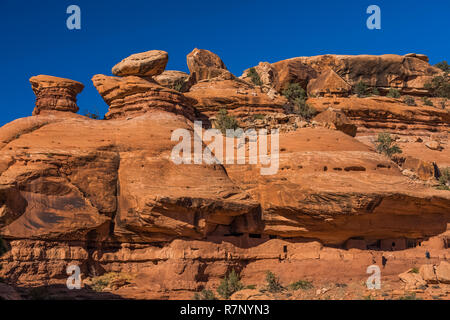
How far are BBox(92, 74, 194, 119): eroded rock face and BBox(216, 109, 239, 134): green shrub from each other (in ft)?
11.9

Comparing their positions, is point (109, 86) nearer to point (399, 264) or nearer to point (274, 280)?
point (274, 280)

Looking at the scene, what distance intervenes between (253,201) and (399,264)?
23.8 ft

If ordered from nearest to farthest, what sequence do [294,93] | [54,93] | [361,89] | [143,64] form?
1. [54,93]
2. [143,64]
3. [294,93]
4. [361,89]

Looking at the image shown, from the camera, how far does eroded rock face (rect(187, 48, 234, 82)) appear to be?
42375mm

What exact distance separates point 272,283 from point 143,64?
49.6 feet

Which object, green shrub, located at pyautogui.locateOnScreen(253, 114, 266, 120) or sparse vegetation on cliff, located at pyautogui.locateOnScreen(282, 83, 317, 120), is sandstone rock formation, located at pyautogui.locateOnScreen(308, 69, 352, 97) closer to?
sparse vegetation on cliff, located at pyautogui.locateOnScreen(282, 83, 317, 120)

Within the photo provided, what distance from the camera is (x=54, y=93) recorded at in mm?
29094

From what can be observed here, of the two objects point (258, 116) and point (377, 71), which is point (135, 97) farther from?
point (377, 71)

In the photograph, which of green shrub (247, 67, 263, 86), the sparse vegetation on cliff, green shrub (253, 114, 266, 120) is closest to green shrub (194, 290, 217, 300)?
green shrub (253, 114, 266, 120)

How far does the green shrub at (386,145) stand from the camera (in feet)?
122

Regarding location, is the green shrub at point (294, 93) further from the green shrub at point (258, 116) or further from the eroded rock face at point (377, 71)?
the eroded rock face at point (377, 71)

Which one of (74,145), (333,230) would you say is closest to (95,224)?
(74,145)

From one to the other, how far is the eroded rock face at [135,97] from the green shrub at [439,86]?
3217 cm

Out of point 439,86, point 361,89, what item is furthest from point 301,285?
point 439,86
